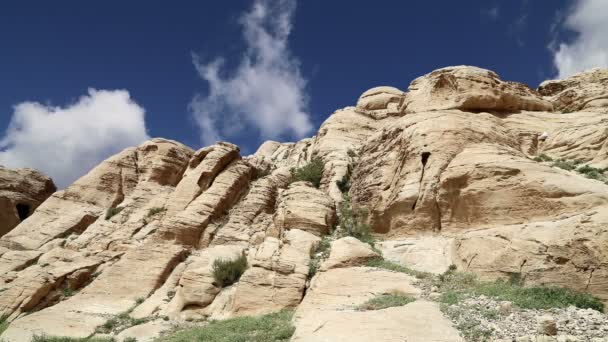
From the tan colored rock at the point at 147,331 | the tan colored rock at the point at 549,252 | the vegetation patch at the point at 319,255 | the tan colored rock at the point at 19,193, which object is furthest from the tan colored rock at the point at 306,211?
the tan colored rock at the point at 19,193

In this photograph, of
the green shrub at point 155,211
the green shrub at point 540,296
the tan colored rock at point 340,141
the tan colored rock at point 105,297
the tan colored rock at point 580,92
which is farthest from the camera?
the green shrub at point 155,211

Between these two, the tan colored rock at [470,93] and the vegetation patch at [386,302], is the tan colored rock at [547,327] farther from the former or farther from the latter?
the tan colored rock at [470,93]

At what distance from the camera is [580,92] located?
26.3 metres

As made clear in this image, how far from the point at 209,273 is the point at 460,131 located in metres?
13.6

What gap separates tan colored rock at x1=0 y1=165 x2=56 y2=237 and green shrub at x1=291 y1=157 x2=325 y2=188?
84.9 ft

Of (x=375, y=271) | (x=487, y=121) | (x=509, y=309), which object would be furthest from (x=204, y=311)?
(x=487, y=121)

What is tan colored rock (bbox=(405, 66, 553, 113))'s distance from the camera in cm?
2511

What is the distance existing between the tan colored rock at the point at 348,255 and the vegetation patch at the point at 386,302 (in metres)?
3.14

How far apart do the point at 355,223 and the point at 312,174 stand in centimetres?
770

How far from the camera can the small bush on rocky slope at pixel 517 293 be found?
475 inches

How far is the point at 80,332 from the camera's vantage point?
18.8 meters

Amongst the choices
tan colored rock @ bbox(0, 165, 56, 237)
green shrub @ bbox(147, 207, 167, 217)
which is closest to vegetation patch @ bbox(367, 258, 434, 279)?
green shrub @ bbox(147, 207, 167, 217)

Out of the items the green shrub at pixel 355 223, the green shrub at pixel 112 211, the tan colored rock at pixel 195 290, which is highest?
the green shrub at pixel 112 211

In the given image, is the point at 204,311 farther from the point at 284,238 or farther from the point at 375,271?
the point at 375,271
